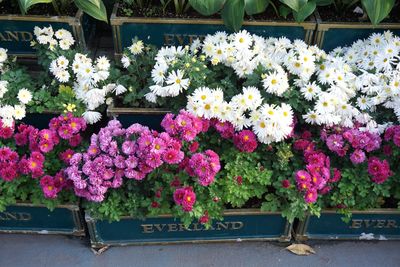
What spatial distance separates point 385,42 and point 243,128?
750mm

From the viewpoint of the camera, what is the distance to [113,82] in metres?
2.06

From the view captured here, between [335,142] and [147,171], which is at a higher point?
[335,142]

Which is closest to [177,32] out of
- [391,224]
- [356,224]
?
[356,224]

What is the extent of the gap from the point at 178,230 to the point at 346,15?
1.26 meters

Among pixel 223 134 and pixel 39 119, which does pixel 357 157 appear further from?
pixel 39 119

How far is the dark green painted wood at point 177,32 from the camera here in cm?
214

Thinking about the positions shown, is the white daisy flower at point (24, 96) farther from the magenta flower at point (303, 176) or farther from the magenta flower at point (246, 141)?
the magenta flower at point (303, 176)

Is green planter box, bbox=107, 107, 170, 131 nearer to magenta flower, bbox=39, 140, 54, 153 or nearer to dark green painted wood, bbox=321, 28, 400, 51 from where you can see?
magenta flower, bbox=39, 140, 54, 153

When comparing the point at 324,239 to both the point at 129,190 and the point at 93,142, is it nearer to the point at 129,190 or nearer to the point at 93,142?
the point at 129,190

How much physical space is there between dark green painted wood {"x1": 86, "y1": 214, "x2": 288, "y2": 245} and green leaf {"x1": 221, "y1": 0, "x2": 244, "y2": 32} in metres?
0.81

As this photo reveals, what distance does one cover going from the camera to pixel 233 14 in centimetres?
206

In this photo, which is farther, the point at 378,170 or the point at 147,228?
the point at 147,228

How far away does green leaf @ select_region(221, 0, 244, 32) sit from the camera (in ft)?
6.69

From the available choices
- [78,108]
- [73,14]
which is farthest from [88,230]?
[73,14]
